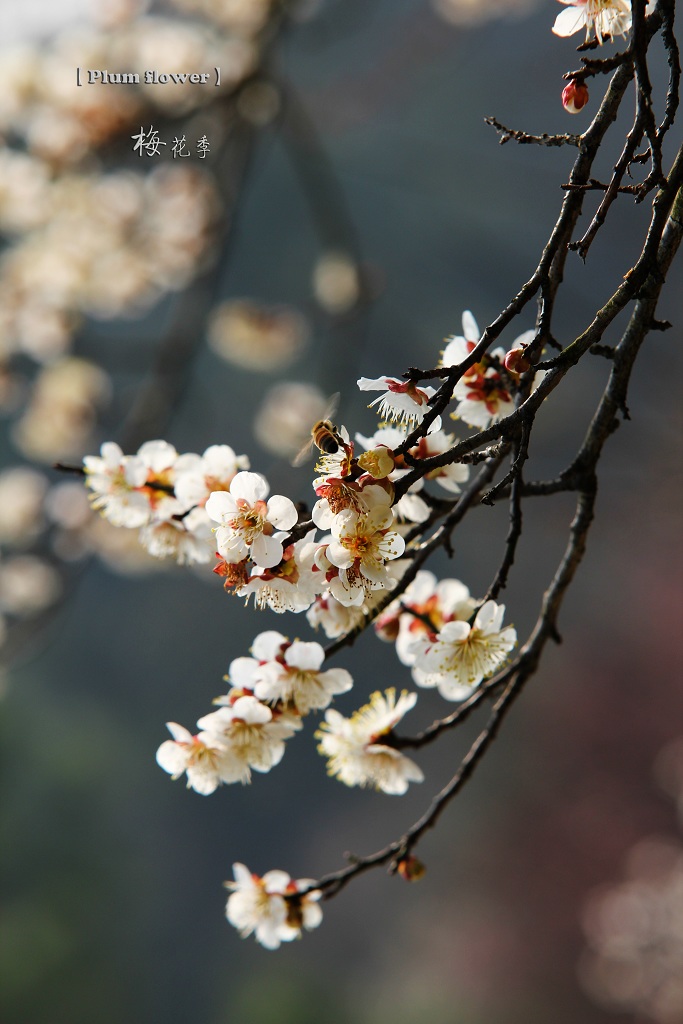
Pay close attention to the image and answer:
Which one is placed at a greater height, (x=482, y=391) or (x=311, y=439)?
(x=482, y=391)

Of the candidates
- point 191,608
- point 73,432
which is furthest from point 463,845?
point 73,432

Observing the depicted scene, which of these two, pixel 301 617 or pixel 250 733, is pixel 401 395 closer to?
pixel 250 733

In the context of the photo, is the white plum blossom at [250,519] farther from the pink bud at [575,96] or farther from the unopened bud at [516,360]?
the pink bud at [575,96]

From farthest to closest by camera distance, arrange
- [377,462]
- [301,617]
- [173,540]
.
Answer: [301,617]
[173,540]
[377,462]

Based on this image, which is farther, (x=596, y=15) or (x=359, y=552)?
(x=596, y=15)

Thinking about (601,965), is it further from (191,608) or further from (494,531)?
(191,608)

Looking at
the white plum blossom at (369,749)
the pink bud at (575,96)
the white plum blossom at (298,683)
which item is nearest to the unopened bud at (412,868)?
the white plum blossom at (369,749)

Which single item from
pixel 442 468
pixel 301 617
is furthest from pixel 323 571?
pixel 301 617

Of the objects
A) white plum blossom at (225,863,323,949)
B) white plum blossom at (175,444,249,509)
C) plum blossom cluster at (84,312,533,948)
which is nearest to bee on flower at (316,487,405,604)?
plum blossom cluster at (84,312,533,948)
